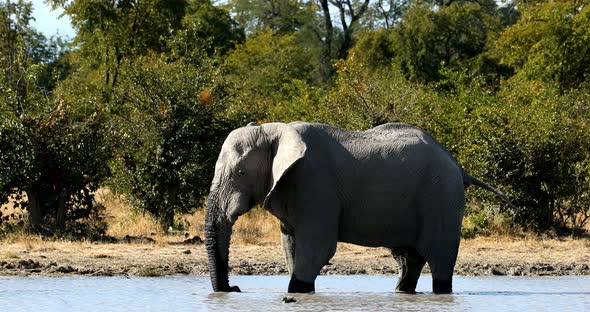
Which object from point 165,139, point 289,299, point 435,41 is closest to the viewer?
point 289,299

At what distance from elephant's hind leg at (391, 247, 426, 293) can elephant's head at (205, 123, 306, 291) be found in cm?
208

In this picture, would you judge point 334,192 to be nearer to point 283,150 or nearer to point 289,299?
point 283,150

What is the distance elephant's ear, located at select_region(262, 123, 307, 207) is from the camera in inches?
523

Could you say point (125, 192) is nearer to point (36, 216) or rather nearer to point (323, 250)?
point (36, 216)

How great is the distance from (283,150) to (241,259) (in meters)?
5.91

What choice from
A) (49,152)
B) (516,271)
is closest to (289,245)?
(516,271)

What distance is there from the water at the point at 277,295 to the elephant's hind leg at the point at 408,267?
21 cm

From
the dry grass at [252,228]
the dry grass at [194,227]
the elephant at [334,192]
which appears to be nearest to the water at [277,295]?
the elephant at [334,192]

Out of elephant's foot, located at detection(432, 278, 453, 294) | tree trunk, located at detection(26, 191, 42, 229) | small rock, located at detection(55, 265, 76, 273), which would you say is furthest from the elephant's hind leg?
tree trunk, located at detection(26, 191, 42, 229)

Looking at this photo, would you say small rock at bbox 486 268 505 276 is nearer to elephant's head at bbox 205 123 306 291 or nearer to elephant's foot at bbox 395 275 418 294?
elephant's foot at bbox 395 275 418 294

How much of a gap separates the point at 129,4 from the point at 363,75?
13.3 meters

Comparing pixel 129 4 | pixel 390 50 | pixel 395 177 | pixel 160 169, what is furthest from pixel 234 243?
pixel 390 50

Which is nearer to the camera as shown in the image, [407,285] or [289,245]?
[289,245]

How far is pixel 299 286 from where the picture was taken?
13.6m
